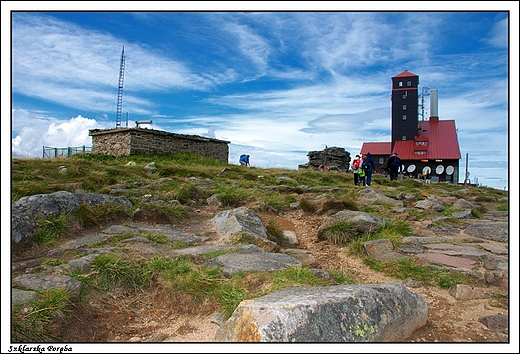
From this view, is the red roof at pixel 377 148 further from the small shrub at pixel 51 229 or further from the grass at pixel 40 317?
the grass at pixel 40 317

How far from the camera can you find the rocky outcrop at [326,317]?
93.0 inches

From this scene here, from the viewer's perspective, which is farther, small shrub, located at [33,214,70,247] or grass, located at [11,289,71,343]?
small shrub, located at [33,214,70,247]

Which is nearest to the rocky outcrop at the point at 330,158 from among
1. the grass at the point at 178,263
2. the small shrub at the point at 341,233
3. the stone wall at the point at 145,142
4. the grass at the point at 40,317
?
the stone wall at the point at 145,142

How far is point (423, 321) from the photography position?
9.93 feet

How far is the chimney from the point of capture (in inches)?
1581

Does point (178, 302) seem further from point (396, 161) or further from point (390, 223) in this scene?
point (396, 161)

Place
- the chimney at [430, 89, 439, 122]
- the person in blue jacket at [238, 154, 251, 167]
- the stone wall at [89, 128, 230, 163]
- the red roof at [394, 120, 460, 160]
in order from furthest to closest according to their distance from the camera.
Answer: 1. the chimney at [430, 89, 439, 122]
2. the red roof at [394, 120, 460, 160]
3. the person in blue jacket at [238, 154, 251, 167]
4. the stone wall at [89, 128, 230, 163]

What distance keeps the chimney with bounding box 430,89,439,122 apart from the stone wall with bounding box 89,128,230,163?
26.1m

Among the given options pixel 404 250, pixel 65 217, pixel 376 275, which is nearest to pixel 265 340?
pixel 376 275

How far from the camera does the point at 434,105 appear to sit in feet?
134

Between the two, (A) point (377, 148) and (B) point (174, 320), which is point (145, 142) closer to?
(B) point (174, 320)

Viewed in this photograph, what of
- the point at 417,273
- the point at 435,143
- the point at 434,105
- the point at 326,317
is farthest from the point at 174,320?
the point at 434,105

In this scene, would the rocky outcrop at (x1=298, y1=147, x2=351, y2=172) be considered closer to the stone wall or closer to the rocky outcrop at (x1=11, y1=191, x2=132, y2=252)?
the stone wall

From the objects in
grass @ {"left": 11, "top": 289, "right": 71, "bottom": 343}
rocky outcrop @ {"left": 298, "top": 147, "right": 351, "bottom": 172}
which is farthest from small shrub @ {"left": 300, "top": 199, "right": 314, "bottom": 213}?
rocky outcrop @ {"left": 298, "top": 147, "right": 351, "bottom": 172}
